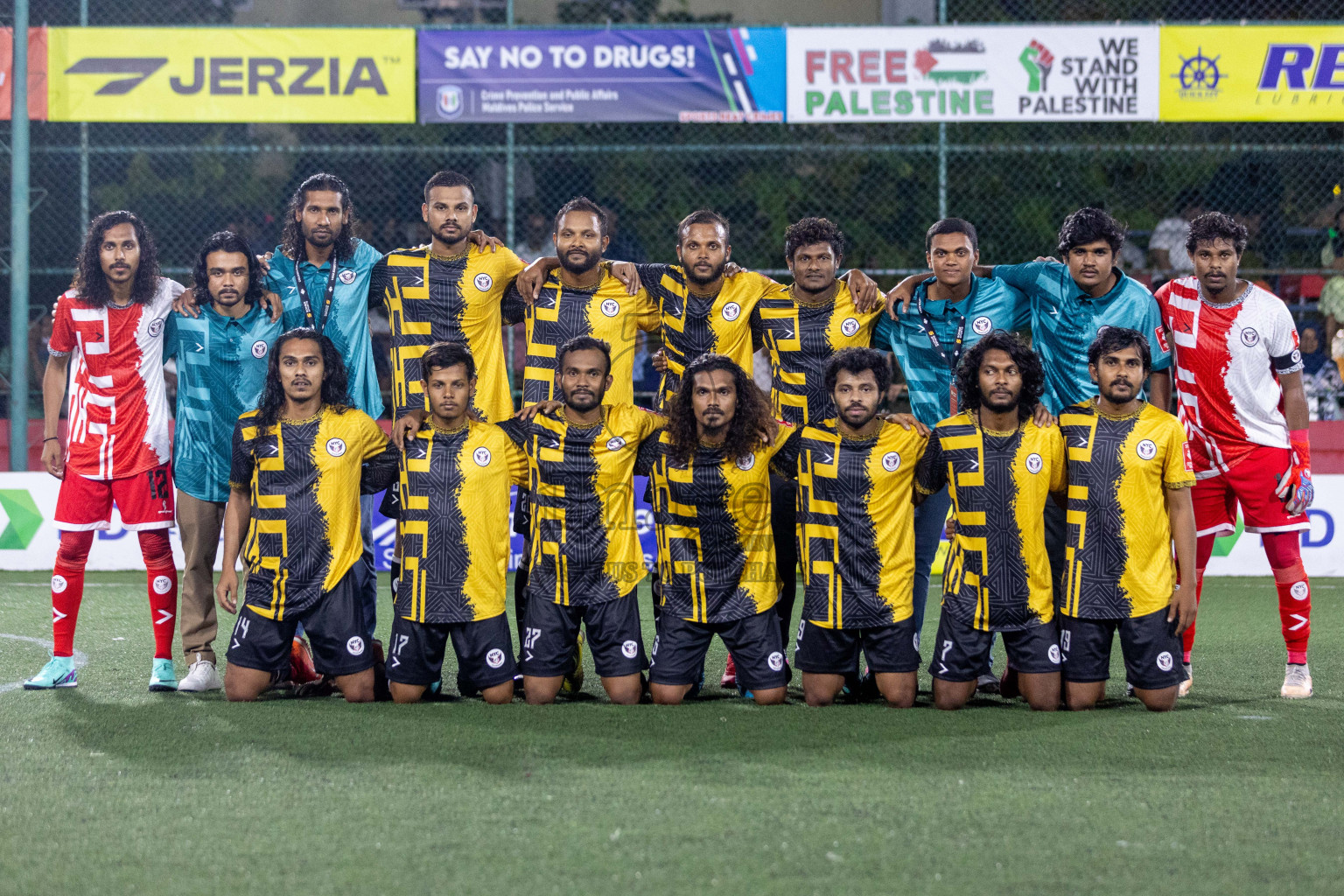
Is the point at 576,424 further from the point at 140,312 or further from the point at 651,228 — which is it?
the point at 651,228

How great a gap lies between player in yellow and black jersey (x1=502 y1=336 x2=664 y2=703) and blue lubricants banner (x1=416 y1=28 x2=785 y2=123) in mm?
5579

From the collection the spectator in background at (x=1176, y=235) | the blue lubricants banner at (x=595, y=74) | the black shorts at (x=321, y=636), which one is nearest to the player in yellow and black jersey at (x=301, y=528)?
the black shorts at (x=321, y=636)

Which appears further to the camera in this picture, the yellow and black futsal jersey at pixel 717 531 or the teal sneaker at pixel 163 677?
the teal sneaker at pixel 163 677

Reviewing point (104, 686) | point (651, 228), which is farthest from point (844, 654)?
point (651, 228)

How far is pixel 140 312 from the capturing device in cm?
521

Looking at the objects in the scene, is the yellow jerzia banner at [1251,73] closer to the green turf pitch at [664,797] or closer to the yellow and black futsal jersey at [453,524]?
the green turf pitch at [664,797]

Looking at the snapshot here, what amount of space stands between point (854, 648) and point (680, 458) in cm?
90

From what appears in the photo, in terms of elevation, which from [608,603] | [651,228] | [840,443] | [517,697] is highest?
[651,228]

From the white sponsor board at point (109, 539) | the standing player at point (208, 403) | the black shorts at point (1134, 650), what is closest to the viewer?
the black shorts at point (1134, 650)

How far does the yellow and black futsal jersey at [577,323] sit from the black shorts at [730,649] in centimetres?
92

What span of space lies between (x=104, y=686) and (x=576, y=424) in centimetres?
202

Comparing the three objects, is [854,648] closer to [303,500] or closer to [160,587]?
[303,500]

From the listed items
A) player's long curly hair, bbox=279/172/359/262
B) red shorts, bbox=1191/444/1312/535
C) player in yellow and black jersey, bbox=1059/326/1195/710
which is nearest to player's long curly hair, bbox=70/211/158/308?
player's long curly hair, bbox=279/172/359/262

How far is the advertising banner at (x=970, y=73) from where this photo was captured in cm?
989
